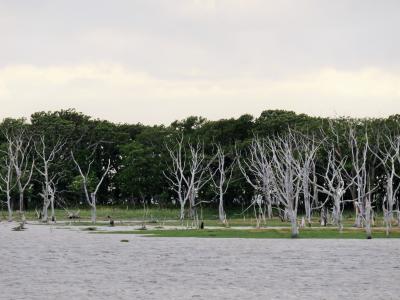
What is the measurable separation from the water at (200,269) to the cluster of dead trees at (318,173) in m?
11.0

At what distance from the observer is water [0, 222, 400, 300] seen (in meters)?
24.8

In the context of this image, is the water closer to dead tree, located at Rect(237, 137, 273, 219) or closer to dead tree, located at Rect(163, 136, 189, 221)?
dead tree, located at Rect(237, 137, 273, 219)

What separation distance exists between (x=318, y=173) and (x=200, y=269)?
202ft

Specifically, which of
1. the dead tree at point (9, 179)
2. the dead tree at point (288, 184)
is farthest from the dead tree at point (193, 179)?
the dead tree at point (9, 179)

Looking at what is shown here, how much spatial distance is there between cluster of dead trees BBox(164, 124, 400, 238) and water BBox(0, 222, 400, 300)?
11018mm

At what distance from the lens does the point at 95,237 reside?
5784 cm

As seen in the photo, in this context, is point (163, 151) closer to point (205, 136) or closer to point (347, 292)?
point (205, 136)

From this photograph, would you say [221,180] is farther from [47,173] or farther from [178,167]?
[47,173]

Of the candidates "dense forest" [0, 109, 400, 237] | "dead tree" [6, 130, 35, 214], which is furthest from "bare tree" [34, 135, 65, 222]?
"dead tree" [6, 130, 35, 214]

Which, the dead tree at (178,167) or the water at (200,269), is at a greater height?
the dead tree at (178,167)

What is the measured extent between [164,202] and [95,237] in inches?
2443

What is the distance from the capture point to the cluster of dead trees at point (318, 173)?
62094mm

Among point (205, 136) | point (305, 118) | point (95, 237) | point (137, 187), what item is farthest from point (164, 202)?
point (95, 237)

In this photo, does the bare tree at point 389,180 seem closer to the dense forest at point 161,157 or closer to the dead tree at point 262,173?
the dead tree at point 262,173
